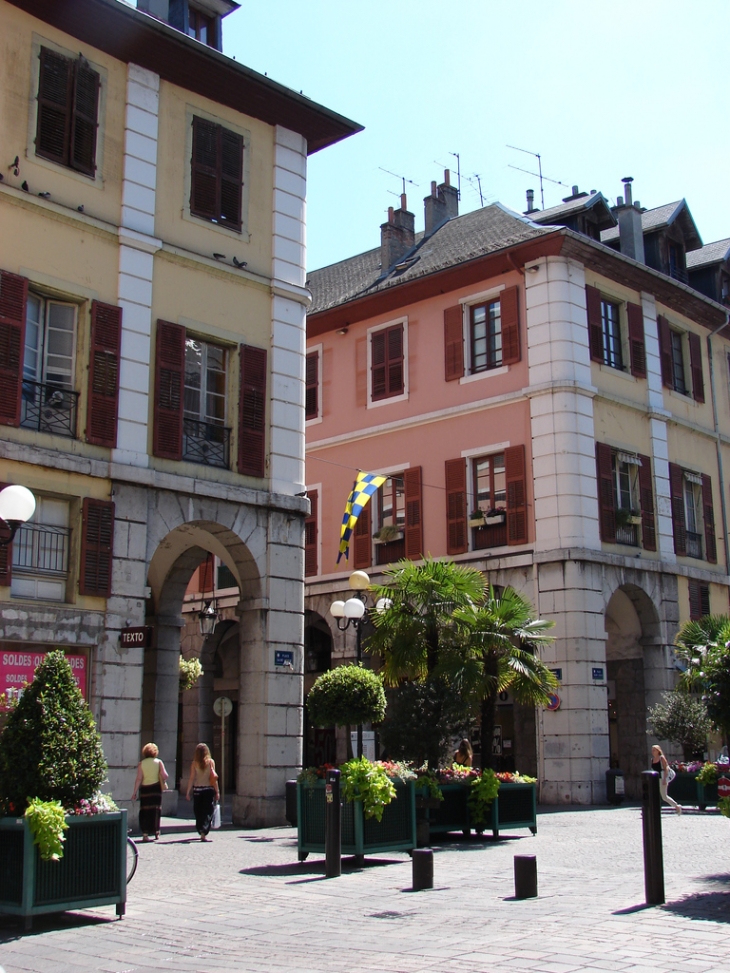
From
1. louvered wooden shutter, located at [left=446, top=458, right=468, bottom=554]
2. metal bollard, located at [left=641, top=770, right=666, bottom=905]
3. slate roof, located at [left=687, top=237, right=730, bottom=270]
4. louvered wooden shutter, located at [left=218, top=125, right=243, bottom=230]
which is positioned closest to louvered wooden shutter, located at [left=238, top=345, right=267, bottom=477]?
louvered wooden shutter, located at [left=218, top=125, right=243, bottom=230]

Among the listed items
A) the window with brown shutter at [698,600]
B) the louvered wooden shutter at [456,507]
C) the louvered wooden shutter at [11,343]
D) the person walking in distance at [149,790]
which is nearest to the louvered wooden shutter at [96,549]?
the louvered wooden shutter at [11,343]

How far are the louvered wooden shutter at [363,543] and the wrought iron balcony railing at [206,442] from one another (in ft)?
31.5

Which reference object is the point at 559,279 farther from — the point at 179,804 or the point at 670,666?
the point at 179,804

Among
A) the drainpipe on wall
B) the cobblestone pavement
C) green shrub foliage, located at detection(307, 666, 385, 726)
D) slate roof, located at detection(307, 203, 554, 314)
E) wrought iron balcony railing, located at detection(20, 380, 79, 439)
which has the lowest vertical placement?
the cobblestone pavement

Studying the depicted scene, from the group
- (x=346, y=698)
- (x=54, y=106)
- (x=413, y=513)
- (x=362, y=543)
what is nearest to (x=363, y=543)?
(x=362, y=543)

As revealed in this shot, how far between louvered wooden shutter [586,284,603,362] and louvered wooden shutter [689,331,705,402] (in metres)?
4.59

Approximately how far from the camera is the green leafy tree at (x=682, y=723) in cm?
2388

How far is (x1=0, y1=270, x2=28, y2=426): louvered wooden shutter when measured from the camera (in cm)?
1605

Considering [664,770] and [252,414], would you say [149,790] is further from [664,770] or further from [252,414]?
[664,770]

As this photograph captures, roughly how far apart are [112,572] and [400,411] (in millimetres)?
13002

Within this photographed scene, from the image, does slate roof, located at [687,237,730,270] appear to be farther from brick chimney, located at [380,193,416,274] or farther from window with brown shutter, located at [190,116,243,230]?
window with brown shutter, located at [190,116,243,230]

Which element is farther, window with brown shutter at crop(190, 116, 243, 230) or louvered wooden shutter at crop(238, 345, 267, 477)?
window with brown shutter at crop(190, 116, 243, 230)

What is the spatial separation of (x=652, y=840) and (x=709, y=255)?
83.5 ft

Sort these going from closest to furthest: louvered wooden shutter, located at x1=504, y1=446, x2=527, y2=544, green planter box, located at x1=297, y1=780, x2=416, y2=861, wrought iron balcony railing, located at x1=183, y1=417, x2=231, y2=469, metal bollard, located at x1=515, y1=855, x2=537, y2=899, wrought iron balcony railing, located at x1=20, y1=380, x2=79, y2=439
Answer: metal bollard, located at x1=515, y1=855, x2=537, y2=899 → green planter box, located at x1=297, y1=780, x2=416, y2=861 → wrought iron balcony railing, located at x1=20, y1=380, x2=79, y2=439 → wrought iron balcony railing, located at x1=183, y1=417, x2=231, y2=469 → louvered wooden shutter, located at x1=504, y1=446, x2=527, y2=544
